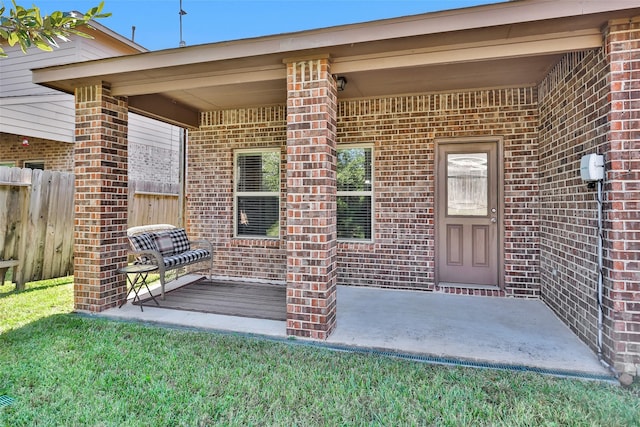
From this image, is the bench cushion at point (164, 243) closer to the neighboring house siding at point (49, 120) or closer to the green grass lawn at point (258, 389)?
the green grass lawn at point (258, 389)

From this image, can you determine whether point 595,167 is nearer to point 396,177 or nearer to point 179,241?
point 396,177

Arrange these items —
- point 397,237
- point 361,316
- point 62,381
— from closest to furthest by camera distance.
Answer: point 62,381
point 361,316
point 397,237

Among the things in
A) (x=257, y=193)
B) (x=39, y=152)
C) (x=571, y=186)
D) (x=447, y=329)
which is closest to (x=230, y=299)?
(x=257, y=193)

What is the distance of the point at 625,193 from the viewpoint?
2.74 metres

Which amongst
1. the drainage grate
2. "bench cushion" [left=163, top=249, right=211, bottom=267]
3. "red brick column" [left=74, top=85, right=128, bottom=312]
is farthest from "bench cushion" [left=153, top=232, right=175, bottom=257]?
the drainage grate

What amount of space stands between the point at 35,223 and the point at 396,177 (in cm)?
573

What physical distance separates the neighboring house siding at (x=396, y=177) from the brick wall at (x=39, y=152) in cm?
383

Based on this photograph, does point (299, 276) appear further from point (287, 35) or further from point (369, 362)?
point (287, 35)

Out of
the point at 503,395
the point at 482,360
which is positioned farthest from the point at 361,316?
the point at 503,395

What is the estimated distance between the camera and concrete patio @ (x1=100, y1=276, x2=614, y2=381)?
2.96 m

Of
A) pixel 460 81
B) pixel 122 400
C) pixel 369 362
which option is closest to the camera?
pixel 122 400

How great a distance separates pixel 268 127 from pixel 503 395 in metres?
5.00

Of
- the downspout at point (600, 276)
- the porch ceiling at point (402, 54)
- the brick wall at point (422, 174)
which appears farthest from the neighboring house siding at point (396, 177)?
the downspout at point (600, 276)

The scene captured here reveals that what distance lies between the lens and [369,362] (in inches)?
114
